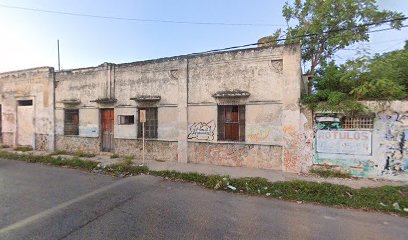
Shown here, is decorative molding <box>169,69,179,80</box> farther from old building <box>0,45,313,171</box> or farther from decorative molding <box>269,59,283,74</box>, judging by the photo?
decorative molding <box>269,59,283,74</box>

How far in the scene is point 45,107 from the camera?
1227 cm

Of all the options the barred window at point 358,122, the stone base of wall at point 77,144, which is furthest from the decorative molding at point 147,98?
the barred window at point 358,122

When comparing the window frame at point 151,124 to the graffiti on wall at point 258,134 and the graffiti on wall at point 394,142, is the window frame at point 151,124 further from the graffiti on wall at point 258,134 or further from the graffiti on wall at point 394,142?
the graffiti on wall at point 394,142

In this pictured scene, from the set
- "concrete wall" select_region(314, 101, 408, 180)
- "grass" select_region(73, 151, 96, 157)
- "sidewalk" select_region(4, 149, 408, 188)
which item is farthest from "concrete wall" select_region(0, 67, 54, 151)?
"concrete wall" select_region(314, 101, 408, 180)

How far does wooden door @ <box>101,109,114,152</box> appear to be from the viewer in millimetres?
10797

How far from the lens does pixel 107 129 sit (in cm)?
1088

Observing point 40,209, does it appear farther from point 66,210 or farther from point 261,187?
point 261,187

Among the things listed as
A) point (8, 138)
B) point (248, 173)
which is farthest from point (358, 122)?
point (8, 138)

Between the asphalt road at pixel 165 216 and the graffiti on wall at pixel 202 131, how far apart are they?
2.80m

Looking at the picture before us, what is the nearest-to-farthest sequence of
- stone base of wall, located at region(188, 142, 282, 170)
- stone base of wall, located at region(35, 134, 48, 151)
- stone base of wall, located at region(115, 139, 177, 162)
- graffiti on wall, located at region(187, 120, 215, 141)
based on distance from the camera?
stone base of wall, located at region(188, 142, 282, 170)
graffiti on wall, located at region(187, 120, 215, 141)
stone base of wall, located at region(115, 139, 177, 162)
stone base of wall, located at region(35, 134, 48, 151)

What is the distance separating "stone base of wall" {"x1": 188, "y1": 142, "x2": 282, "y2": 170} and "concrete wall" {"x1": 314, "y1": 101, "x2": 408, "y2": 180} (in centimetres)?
146

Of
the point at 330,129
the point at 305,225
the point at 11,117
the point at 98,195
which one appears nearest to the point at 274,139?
Answer: the point at 330,129

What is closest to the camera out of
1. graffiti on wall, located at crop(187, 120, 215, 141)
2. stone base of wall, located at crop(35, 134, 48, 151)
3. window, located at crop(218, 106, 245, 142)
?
window, located at crop(218, 106, 245, 142)

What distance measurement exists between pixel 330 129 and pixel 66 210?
26.3 ft
